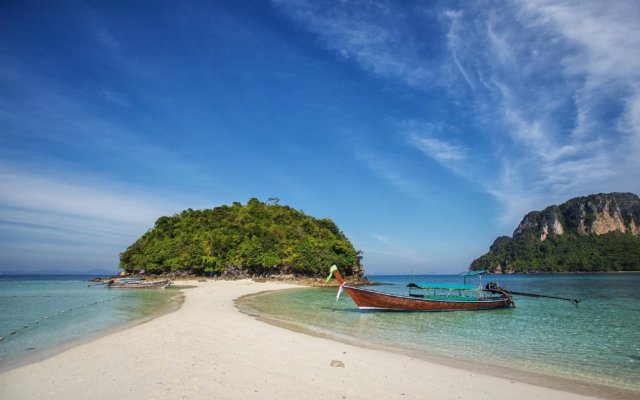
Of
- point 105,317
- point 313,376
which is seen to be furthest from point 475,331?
point 105,317

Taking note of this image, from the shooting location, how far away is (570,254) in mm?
129000

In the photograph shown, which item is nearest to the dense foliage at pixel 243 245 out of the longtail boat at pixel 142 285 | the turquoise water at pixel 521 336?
the longtail boat at pixel 142 285

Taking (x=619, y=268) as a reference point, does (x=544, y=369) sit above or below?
below

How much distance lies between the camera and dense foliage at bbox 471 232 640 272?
11181 centimetres

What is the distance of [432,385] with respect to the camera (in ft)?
23.2

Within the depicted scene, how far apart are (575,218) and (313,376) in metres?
179

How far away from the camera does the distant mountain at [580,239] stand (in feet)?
382

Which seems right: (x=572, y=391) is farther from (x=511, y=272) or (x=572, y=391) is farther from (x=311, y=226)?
(x=511, y=272)

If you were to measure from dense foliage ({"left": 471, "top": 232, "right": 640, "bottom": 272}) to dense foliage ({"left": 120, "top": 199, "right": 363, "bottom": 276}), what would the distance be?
324 ft

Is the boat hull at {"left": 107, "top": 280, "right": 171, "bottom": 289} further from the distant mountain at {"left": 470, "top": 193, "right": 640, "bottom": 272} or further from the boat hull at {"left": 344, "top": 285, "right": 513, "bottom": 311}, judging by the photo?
the distant mountain at {"left": 470, "top": 193, "right": 640, "bottom": 272}

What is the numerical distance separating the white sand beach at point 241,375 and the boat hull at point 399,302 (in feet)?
35.3

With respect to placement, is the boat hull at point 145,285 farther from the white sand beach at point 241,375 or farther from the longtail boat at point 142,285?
the white sand beach at point 241,375

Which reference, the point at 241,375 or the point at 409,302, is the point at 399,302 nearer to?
the point at 409,302

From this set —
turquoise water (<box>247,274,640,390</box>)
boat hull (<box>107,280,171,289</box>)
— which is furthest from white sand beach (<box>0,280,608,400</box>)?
boat hull (<box>107,280,171,289</box>)
